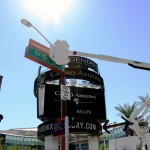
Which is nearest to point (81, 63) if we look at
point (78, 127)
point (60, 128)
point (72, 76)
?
point (72, 76)

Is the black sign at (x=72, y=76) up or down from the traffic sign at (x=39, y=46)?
Answer: up

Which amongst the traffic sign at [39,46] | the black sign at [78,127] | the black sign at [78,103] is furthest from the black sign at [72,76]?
the traffic sign at [39,46]

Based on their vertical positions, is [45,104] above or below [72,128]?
above

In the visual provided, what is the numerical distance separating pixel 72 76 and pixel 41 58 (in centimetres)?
1884

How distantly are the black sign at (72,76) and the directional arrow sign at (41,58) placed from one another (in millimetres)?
17853

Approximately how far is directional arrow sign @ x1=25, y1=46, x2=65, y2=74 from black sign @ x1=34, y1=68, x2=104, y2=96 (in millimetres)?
17853

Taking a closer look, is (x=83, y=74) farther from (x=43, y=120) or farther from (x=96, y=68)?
(x=43, y=120)

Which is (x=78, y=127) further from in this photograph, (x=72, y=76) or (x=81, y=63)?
(x=81, y=63)

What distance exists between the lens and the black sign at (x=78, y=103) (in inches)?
1273

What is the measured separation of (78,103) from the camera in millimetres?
33375

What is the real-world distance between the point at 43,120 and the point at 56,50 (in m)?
19.3

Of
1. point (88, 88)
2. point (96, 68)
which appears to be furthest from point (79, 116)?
point (96, 68)

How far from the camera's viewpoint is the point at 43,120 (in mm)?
33656

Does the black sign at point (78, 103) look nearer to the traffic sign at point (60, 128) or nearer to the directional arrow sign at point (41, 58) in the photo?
the directional arrow sign at point (41, 58)
